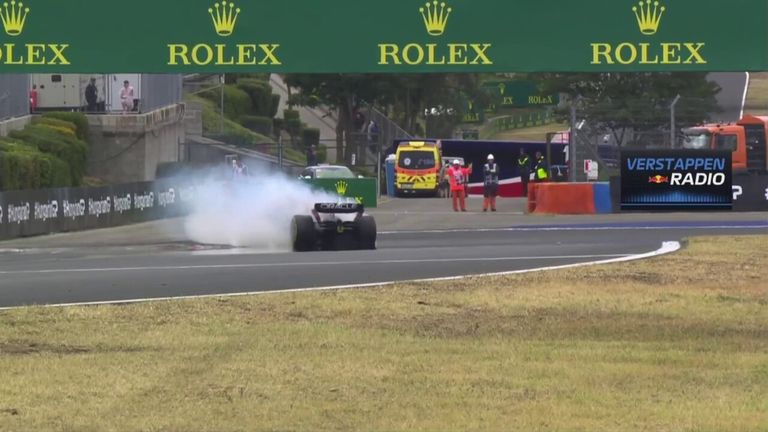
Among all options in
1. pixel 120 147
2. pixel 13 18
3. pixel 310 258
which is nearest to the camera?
pixel 13 18

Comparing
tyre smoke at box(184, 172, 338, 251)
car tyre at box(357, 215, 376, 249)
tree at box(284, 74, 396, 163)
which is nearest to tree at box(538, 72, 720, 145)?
tree at box(284, 74, 396, 163)

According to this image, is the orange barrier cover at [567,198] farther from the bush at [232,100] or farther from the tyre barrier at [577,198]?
the bush at [232,100]

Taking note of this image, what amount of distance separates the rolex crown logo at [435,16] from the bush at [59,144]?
78.1ft

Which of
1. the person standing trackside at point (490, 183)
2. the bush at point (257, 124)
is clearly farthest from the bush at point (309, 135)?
the person standing trackside at point (490, 183)

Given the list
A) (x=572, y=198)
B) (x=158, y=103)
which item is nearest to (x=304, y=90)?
(x=158, y=103)

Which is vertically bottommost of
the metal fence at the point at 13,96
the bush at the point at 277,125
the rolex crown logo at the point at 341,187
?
the rolex crown logo at the point at 341,187

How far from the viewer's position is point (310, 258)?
2208cm

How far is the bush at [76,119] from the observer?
42.8 metres

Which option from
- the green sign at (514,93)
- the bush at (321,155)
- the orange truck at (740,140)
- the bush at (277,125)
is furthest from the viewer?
the green sign at (514,93)

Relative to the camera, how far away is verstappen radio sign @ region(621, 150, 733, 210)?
→ 3494cm

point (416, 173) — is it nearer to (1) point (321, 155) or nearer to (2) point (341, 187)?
(1) point (321, 155)

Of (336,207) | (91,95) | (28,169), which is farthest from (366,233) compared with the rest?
(91,95)

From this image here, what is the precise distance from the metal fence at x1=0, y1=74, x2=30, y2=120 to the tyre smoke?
14.2m

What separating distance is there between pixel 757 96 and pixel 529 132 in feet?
50.0
